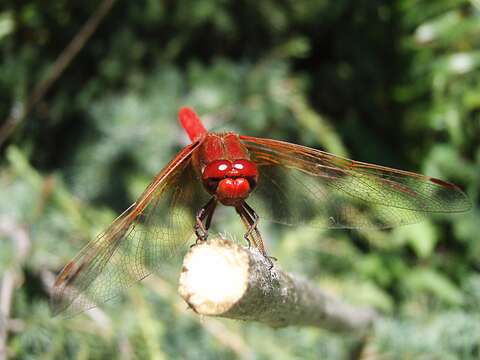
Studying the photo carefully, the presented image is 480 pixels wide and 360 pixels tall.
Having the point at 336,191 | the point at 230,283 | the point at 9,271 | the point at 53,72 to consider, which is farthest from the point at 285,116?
the point at 230,283

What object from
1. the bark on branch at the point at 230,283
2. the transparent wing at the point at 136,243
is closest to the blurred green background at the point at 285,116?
the transparent wing at the point at 136,243

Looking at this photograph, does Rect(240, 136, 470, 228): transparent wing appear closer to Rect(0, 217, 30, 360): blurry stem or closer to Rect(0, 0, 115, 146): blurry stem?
Rect(0, 217, 30, 360): blurry stem

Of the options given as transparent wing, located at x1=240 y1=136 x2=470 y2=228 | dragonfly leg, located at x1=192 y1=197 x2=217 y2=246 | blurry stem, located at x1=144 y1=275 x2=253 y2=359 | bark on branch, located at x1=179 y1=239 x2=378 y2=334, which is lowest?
bark on branch, located at x1=179 y1=239 x2=378 y2=334

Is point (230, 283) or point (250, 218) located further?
point (250, 218)

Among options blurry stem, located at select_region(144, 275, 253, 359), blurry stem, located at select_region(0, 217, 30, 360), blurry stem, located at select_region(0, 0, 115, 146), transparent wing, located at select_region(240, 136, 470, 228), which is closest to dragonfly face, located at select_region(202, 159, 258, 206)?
transparent wing, located at select_region(240, 136, 470, 228)

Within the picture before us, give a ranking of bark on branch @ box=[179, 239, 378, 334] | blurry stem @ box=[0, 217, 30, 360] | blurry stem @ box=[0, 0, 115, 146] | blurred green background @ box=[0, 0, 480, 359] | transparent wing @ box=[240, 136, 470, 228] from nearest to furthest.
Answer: bark on branch @ box=[179, 239, 378, 334]
transparent wing @ box=[240, 136, 470, 228]
blurry stem @ box=[0, 217, 30, 360]
blurred green background @ box=[0, 0, 480, 359]
blurry stem @ box=[0, 0, 115, 146]

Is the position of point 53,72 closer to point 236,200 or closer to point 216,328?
point 216,328
